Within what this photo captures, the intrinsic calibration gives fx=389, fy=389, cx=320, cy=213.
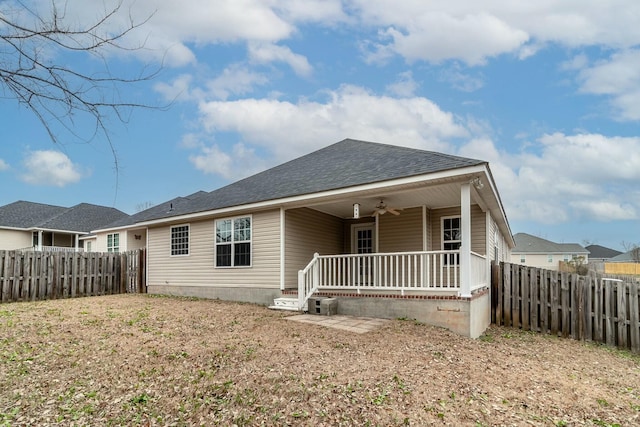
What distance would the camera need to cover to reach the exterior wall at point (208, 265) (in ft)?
36.2

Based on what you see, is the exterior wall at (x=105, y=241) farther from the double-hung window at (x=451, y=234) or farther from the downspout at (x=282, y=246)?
the double-hung window at (x=451, y=234)

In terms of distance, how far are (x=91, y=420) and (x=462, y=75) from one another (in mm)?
12812

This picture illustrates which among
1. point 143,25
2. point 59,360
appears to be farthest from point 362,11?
point 59,360

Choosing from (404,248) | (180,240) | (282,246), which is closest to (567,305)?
(404,248)

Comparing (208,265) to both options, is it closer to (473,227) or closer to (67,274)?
(67,274)

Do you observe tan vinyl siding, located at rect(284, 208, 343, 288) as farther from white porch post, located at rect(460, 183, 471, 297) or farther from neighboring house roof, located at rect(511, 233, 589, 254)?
neighboring house roof, located at rect(511, 233, 589, 254)

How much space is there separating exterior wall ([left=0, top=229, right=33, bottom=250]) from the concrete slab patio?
25.1 metres

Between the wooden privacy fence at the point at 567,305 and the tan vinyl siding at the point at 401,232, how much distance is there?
2201 mm

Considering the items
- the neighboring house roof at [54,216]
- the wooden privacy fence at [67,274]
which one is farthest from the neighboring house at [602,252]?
the wooden privacy fence at [67,274]

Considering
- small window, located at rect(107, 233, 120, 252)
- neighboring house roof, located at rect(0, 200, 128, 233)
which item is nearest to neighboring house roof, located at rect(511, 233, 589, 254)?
small window, located at rect(107, 233, 120, 252)

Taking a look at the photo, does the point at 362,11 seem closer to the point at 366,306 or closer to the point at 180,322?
the point at 366,306

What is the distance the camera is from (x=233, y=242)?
469 inches

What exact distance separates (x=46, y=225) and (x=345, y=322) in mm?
25518

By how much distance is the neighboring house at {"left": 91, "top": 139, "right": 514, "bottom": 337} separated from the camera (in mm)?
8117
